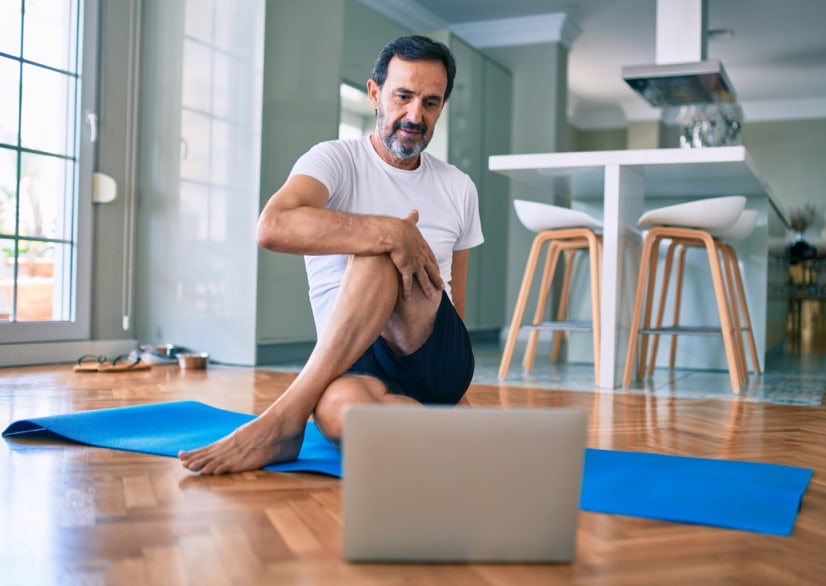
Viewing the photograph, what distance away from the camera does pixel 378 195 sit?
1.83 metres

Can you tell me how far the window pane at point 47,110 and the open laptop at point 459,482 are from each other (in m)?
3.41

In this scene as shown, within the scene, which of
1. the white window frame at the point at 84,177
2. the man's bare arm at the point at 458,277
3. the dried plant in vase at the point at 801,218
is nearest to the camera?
the man's bare arm at the point at 458,277

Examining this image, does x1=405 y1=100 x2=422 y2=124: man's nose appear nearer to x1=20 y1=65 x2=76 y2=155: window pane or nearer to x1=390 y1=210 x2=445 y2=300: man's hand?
x1=390 y1=210 x2=445 y2=300: man's hand

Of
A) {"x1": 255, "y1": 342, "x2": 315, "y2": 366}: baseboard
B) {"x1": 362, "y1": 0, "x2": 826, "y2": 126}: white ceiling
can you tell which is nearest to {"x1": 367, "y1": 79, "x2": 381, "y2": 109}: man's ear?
{"x1": 255, "y1": 342, "x2": 315, "y2": 366}: baseboard

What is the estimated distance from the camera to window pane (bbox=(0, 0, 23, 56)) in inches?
149

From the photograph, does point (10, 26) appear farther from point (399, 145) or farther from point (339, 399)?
point (339, 399)

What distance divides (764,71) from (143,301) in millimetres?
6804

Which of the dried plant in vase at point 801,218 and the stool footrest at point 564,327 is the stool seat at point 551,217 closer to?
the stool footrest at point 564,327

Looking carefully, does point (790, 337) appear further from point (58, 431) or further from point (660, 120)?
point (58, 431)

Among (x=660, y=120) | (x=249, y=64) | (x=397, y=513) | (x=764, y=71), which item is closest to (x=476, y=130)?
A: (x=249, y=64)

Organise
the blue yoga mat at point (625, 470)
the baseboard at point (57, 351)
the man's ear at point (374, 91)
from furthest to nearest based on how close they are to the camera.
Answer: the baseboard at point (57, 351) → the man's ear at point (374, 91) → the blue yoga mat at point (625, 470)

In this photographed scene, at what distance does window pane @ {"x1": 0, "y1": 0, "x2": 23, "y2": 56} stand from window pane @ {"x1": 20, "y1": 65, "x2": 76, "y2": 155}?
0.10m

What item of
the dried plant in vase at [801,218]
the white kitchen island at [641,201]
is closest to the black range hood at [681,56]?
the white kitchen island at [641,201]

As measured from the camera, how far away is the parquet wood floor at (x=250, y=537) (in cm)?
105
